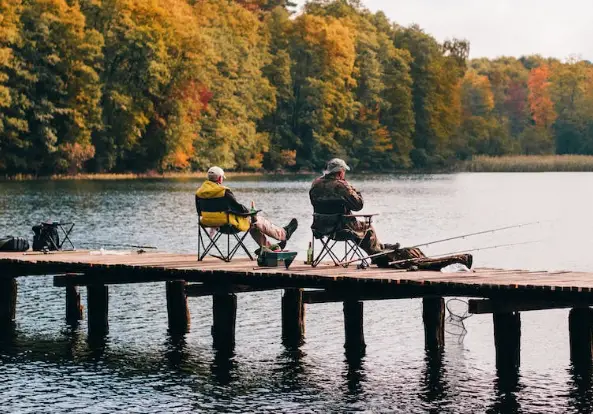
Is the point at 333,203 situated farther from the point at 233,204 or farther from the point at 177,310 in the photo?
the point at 177,310

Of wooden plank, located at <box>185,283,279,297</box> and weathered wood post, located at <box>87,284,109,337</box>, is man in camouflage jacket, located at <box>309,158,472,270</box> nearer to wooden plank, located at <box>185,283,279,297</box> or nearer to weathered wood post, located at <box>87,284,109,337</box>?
wooden plank, located at <box>185,283,279,297</box>

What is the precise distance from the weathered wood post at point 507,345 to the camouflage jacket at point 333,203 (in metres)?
2.77

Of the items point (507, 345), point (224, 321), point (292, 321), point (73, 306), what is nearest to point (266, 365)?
point (224, 321)

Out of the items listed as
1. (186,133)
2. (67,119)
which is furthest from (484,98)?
(67,119)

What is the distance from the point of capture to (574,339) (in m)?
17.4

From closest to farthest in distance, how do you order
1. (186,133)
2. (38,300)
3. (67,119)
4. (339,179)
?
1. (339,179)
2. (38,300)
3. (67,119)
4. (186,133)

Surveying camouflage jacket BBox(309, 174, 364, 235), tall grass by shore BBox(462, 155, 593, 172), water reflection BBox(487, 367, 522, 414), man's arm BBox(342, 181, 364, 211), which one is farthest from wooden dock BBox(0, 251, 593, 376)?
tall grass by shore BBox(462, 155, 593, 172)

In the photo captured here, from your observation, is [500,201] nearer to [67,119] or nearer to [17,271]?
[67,119]

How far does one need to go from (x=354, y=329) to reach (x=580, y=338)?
11.3ft

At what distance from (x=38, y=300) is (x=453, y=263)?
30.8ft

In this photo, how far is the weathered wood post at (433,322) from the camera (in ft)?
61.9

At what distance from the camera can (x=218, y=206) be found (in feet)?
64.0

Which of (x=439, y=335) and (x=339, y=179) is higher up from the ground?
(x=339, y=179)

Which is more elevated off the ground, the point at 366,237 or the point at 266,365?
the point at 366,237
